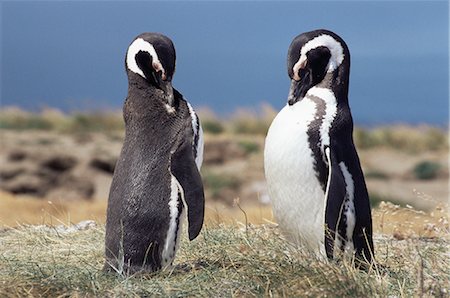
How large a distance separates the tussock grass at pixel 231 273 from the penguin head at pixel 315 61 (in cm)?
94

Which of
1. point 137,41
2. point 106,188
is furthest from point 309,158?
point 106,188

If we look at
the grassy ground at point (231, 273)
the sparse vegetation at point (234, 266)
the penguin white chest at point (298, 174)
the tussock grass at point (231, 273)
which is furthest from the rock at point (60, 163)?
the penguin white chest at point (298, 174)

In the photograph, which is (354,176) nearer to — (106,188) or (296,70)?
(296,70)

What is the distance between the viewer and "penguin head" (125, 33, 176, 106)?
4875mm

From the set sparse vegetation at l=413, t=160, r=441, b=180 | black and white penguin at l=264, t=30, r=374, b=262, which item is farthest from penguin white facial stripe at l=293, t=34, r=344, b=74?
sparse vegetation at l=413, t=160, r=441, b=180

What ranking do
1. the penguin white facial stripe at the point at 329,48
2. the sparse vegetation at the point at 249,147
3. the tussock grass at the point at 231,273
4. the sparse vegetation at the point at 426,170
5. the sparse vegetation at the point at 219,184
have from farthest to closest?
the sparse vegetation at the point at 249,147 → the sparse vegetation at the point at 426,170 → the sparse vegetation at the point at 219,184 → the penguin white facial stripe at the point at 329,48 → the tussock grass at the point at 231,273

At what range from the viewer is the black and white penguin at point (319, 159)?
Result: 483cm

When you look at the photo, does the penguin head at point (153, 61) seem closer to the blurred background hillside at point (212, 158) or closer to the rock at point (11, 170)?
the blurred background hillside at point (212, 158)

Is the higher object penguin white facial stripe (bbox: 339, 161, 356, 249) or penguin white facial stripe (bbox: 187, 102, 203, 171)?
penguin white facial stripe (bbox: 187, 102, 203, 171)

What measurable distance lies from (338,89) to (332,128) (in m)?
0.27

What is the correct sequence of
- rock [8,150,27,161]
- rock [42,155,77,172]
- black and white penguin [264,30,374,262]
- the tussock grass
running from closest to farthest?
the tussock grass
black and white penguin [264,30,374,262]
rock [42,155,77,172]
rock [8,150,27,161]

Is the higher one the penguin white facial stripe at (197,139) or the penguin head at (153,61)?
the penguin head at (153,61)

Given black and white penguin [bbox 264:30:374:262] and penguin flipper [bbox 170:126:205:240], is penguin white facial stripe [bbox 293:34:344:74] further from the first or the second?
penguin flipper [bbox 170:126:205:240]

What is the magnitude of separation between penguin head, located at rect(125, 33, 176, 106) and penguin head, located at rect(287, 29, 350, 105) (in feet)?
2.28
